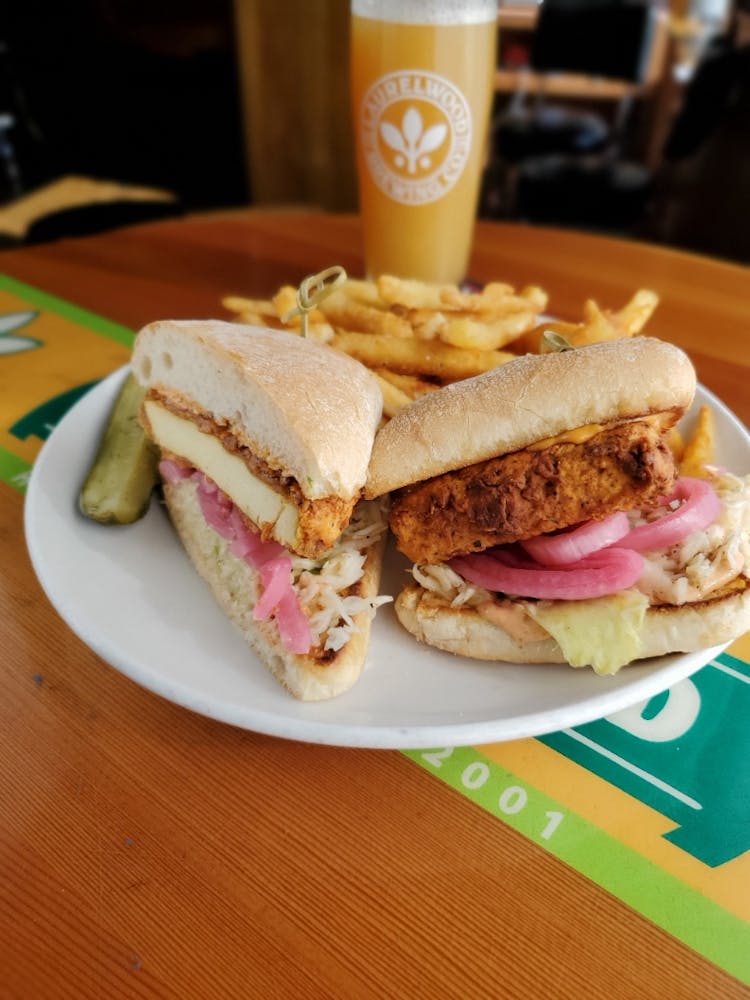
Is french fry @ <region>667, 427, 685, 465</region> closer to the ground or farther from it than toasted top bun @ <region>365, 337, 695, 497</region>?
closer to the ground

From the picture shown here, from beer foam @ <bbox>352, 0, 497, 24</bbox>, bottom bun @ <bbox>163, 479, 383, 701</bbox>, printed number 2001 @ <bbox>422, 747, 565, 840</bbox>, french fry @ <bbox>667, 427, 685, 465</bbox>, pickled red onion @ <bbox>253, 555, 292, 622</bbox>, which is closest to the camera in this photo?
printed number 2001 @ <bbox>422, 747, 565, 840</bbox>

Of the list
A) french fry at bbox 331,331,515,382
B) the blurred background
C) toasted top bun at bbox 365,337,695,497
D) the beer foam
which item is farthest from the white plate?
the blurred background

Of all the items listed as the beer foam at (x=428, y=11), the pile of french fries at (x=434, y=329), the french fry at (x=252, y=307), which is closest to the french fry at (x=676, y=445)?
the pile of french fries at (x=434, y=329)

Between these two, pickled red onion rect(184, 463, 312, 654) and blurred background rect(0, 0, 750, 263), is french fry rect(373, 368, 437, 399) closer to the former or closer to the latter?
pickled red onion rect(184, 463, 312, 654)

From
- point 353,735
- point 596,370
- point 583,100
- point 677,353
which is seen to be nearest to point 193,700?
point 353,735

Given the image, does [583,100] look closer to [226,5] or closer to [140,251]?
[226,5]

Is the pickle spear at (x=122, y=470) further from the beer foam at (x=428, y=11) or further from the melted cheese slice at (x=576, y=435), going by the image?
the beer foam at (x=428, y=11)
